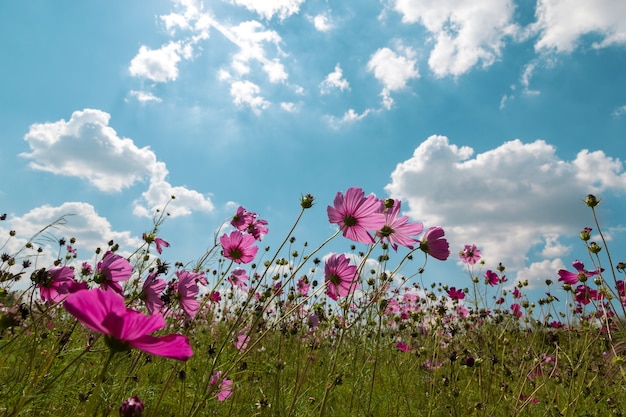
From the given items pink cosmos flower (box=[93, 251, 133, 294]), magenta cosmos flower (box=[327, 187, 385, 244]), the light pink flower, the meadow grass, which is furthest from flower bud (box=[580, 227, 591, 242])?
pink cosmos flower (box=[93, 251, 133, 294])

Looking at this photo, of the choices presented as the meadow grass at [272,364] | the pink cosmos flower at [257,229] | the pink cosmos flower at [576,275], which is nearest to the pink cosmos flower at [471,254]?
the meadow grass at [272,364]

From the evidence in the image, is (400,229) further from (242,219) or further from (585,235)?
(585,235)

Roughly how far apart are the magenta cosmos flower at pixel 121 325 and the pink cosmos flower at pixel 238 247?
111 cm

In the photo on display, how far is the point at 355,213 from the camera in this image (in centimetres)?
148

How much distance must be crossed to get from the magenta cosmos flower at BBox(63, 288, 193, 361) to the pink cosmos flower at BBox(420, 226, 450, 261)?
46.8 inches

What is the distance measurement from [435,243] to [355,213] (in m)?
0.36

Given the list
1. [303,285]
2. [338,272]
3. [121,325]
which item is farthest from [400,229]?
[303,285]

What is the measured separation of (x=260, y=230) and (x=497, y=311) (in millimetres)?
3200

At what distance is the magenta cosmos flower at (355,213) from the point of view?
144 centimetres

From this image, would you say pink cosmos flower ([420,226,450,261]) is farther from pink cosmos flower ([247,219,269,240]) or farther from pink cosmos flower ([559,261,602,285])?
pink cosmos flower ([559,261,602,285])

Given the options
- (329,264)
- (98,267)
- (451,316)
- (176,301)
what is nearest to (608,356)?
(451,316)

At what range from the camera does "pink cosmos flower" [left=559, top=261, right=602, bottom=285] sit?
8.22 feet

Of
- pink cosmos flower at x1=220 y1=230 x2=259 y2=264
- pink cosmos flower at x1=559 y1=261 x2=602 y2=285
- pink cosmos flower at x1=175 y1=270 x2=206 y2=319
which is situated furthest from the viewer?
pink cosmos flower at x1=559 y1=261 x2=602 y2=285

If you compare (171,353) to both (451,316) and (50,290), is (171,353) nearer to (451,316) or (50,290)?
(50,290)
